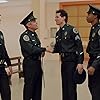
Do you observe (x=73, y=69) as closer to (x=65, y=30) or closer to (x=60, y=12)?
(x=65, y=30)

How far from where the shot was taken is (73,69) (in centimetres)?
444

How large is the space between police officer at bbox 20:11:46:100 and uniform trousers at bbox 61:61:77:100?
384 millimetres

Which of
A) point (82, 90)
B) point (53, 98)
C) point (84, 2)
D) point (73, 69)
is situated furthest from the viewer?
point (84, 2)

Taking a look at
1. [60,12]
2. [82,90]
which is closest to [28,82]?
[60,12]

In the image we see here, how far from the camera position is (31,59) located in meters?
4.53

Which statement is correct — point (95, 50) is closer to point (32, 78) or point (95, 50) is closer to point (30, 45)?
point (30, 45)

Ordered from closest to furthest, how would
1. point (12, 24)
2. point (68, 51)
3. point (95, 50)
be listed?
point (95, 50)
point (68, 51)
point (12, 24)

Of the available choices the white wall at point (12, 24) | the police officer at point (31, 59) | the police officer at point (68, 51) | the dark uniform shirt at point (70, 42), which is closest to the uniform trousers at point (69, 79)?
the police officer at point (68, 51)

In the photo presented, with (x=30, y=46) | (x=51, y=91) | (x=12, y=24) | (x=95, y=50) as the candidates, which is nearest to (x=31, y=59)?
(x=30, y=46)

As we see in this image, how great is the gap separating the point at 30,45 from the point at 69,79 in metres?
0.79

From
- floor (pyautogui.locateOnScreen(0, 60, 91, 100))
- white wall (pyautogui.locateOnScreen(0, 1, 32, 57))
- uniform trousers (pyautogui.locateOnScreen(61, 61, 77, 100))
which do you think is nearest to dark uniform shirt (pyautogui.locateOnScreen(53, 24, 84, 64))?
uniform trousers (pyautogui.locateOnScreen(61, 61, 77, 100))

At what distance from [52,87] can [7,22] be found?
7.99 meters

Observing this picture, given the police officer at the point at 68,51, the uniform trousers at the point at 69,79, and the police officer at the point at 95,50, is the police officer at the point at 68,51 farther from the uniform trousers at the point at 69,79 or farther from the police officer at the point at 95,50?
the police officer at the point at 95,50

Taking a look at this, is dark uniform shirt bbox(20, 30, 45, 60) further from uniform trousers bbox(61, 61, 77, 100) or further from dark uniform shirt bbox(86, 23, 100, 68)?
dark uniform shirt bbox(86, 23, 100, 68)
